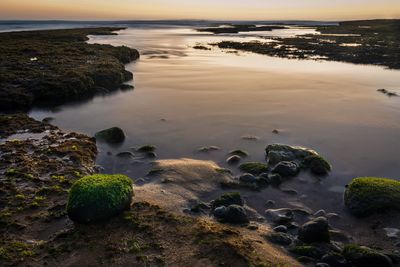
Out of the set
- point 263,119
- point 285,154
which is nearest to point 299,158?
point 285,154

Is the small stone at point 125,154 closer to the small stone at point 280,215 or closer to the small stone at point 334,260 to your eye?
the small stone at point 280,215

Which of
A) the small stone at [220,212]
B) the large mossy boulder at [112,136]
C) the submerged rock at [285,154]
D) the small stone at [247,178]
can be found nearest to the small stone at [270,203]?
the small stone at [247,178]

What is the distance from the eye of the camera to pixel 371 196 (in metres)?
8.86

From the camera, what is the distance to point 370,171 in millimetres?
11289

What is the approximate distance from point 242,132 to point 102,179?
7.79 metres

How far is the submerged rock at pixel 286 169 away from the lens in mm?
10697

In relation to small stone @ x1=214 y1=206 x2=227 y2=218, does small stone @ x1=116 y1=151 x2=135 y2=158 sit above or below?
below

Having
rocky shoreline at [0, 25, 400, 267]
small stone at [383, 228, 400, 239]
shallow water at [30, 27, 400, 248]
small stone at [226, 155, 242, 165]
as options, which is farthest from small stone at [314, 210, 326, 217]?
small stone at [226, 155, 242, 165]

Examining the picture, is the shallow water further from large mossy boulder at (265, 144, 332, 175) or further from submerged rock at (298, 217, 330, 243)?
submerged rock at (298, 217, 330, 243)

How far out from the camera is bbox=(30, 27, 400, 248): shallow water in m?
11.3

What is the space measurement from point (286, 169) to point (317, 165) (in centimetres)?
105

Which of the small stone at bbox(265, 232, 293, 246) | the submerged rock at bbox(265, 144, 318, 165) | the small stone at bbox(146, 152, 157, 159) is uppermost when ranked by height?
the submerged rock at bbox(265, 144, 318, 165)

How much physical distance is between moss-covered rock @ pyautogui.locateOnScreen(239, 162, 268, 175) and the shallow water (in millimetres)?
933

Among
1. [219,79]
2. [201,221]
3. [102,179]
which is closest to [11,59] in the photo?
[219,79]
